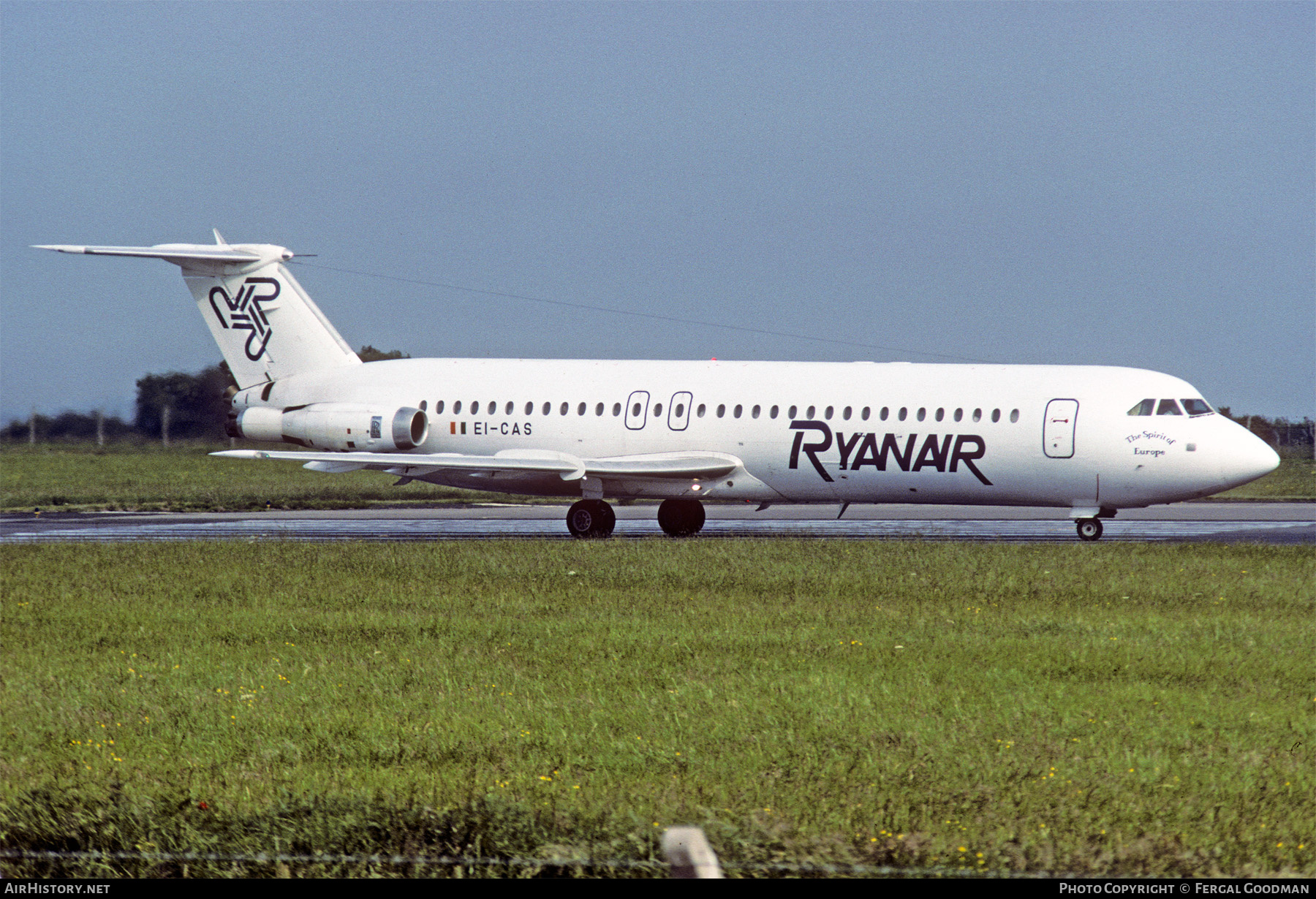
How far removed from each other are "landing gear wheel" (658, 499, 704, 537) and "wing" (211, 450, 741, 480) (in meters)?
1.65

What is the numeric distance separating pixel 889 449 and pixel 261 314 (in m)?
13.4

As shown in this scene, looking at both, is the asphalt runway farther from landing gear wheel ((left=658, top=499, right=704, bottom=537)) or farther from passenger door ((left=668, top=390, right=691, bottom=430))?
passenger door ((left=668, top=390, right=691, bottom=430))

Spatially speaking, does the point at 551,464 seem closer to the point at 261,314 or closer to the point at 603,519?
the point at 603,519

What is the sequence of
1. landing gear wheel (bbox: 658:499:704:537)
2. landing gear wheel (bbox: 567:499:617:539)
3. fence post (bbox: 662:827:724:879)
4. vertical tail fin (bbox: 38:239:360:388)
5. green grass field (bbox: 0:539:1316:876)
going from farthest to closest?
vertical tail fin (bbox: 38:239:360:388), landing gear wheel (bbox: 658:499:704:537), landing gear wheel (bbox: 567:499:617:539), green grass field (bbox: 0:539:1316:876), fence post (bbox: 662:827:724:879)

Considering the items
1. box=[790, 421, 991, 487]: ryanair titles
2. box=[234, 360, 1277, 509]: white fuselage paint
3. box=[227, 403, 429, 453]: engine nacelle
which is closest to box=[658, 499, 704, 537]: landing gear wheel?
box=[234, 360, 1277, 509]: white fuselage paint

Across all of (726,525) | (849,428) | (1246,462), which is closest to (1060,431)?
(1246,462)

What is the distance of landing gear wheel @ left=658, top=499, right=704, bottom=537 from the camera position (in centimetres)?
2800

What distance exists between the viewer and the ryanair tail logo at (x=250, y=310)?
2980 cm

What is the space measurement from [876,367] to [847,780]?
1888cm

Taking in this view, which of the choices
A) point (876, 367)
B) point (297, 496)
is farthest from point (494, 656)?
point (297, 496)

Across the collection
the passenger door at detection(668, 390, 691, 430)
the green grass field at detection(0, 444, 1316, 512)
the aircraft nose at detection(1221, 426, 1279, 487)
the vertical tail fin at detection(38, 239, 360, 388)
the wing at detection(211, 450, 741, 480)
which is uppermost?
the vertical tail fin at detection(38, 239, 360, 388)
